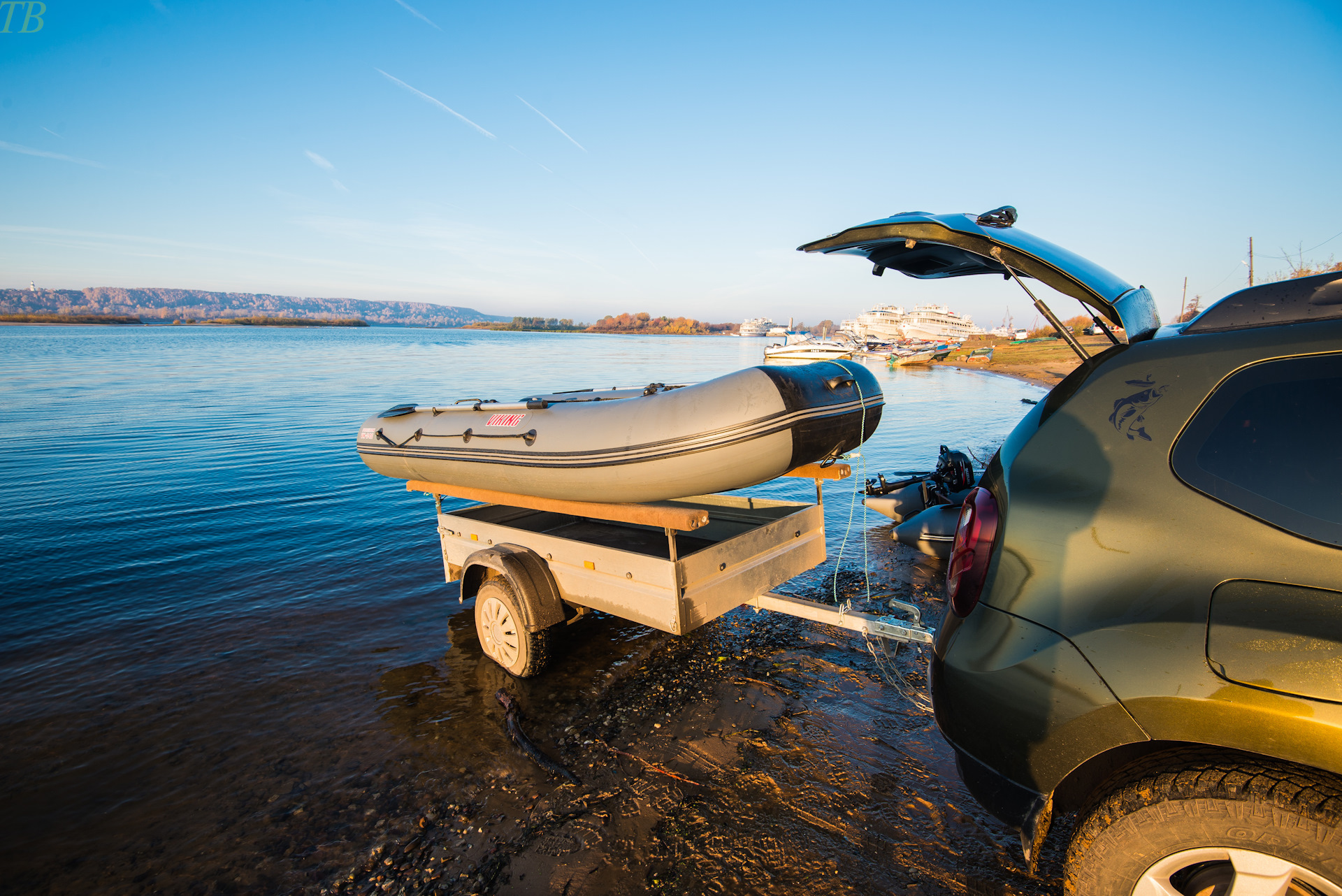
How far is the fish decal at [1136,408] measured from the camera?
1720mm

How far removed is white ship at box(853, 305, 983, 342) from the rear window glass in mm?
90975

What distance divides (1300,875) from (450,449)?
4.84 m

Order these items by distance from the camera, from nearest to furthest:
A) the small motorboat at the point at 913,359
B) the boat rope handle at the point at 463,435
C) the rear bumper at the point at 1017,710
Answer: the rear bumper at the point at 1017,710
the boat rope handle at the point at 463,435
the small motorboat at the point at 913,359

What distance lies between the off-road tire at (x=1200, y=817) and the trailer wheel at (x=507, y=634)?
3.14 m

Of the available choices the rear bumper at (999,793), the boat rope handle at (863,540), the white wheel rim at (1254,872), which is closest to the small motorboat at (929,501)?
the boat rope handle at (863,540)

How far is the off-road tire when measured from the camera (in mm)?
1403

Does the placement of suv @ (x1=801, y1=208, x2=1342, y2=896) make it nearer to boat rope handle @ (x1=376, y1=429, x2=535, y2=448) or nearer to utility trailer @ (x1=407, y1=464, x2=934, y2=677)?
utility trailer @ (x1=407, y1=464, x2=934, y2=677)

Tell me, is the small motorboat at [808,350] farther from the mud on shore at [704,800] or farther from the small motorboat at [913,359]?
the mud on shore at [704,800]

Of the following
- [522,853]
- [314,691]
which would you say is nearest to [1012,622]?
[522,853]

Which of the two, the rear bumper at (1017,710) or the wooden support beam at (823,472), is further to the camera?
the wooden support beam at (823,472)

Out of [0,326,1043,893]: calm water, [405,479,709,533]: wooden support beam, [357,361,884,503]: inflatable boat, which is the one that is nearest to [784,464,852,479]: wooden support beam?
[357,361,884,503]: inflatable boat

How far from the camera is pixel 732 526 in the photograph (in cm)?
483

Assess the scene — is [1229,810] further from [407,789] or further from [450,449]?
[450,449]

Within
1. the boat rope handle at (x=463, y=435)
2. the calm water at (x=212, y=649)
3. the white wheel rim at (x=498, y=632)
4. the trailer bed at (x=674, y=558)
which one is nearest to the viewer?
the calm water at (x=212, y=649)
